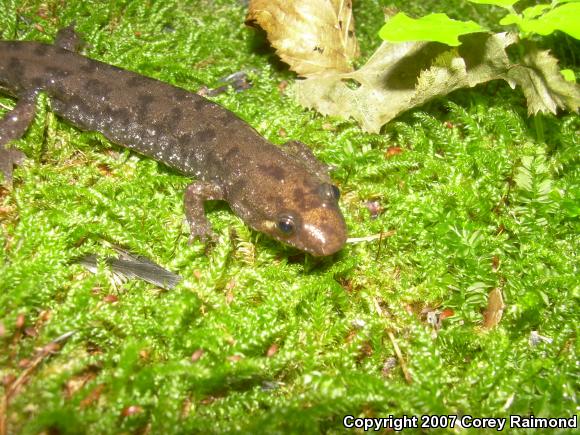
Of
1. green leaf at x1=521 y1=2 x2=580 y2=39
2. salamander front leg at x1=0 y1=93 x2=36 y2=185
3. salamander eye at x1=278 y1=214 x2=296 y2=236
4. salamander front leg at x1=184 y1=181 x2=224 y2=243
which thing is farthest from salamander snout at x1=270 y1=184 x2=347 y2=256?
salamander front leg at x1=0 y1=93 x2=36 y2=185

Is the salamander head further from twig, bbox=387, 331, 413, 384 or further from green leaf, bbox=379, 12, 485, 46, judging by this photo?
green leaf, bbox=379, 12, 485, 46

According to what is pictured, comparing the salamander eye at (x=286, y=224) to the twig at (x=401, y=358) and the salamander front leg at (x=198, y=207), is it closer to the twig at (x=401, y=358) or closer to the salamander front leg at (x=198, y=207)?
the salamander front leg at (x=198, y=207)

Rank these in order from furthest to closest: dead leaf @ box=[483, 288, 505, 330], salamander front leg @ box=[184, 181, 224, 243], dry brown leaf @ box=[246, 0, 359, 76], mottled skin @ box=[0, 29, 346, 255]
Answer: dry brown leaf @ box=[246, 0, 359, 76] → salamander front leg @ box=[184, 181, 224, 243] → mottled skin @ box=[0, 29, 346, 255] → dead leaf @ box=[483, 288, 505, 330]

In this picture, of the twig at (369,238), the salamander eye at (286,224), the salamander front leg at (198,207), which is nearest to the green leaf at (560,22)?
the twig at (369,238)

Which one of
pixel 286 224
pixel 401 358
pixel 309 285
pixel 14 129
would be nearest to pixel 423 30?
pixel 286 224

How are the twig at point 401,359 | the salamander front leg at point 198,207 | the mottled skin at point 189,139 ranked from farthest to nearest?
the salamander front leg at point 198,207 < the mottled skin at point 189,139 < the twig at point 401,359

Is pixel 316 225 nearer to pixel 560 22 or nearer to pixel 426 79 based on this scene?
pixel 426 79
